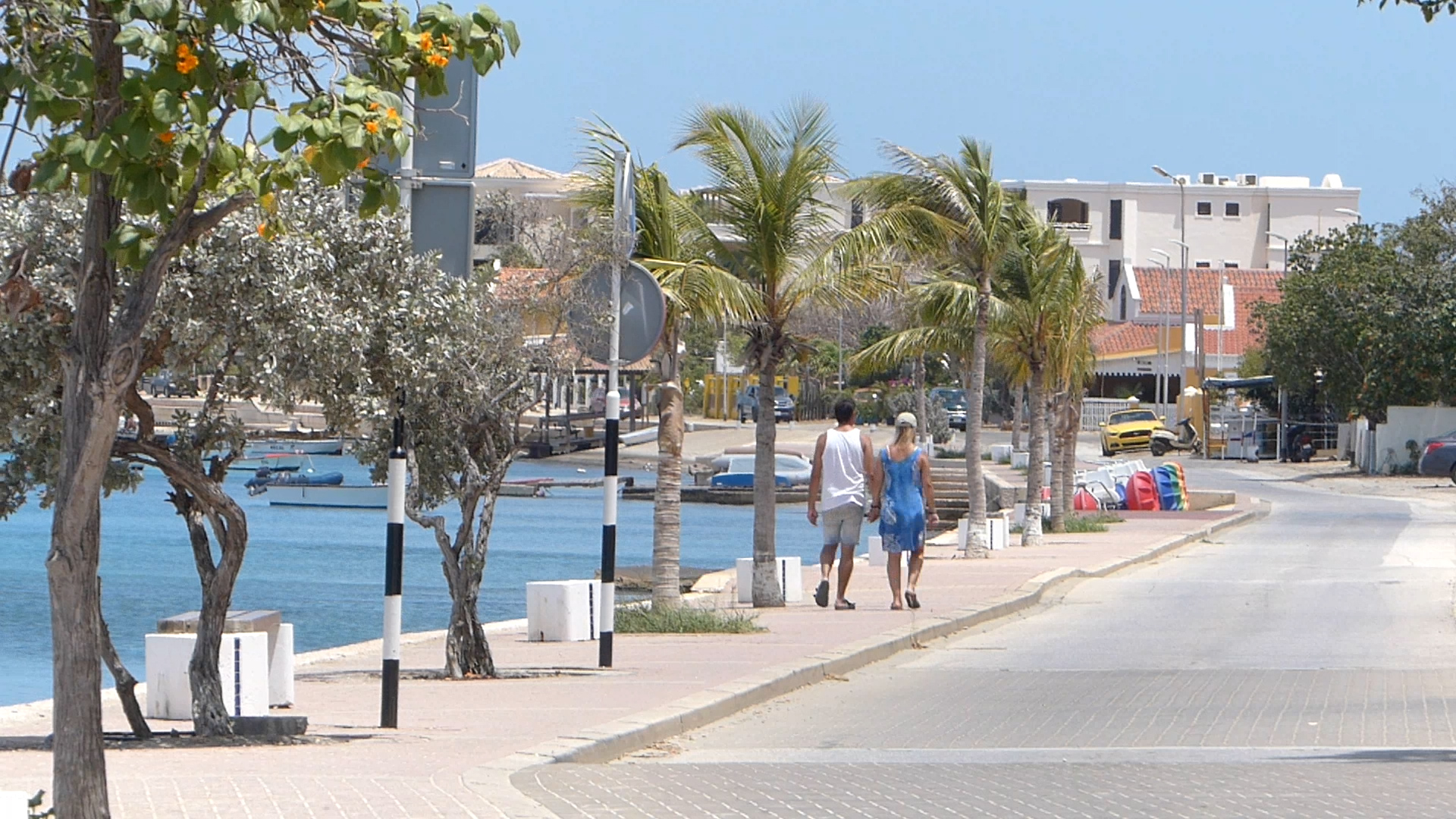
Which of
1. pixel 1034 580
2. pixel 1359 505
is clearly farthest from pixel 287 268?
pixel 1359 505

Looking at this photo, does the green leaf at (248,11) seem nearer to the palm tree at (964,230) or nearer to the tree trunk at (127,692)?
the tree trunk at (127,692)

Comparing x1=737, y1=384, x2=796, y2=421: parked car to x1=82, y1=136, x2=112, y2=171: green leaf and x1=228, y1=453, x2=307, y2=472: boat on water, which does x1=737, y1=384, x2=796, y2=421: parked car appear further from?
x1=82, y1=136, x2=112, y2=171: green leaf

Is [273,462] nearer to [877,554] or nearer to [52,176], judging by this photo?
[877,554]

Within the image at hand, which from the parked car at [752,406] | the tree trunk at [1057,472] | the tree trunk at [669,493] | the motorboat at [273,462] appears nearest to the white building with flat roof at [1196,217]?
the parked car at [752,406]

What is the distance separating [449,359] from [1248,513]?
3138 cm

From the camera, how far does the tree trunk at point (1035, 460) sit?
Result: 99.5 feet

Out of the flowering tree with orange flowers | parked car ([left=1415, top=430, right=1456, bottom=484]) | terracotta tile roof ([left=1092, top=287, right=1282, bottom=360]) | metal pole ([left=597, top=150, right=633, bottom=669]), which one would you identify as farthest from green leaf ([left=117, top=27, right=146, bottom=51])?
terracotta tile roof ([left=1092, top=287, right=1282, bottom=360])

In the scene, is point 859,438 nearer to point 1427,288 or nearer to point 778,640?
point 778,640

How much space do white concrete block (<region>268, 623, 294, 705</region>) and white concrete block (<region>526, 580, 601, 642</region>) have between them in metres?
4.98

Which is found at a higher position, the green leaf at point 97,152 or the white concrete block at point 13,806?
the green leaf at point 97,152

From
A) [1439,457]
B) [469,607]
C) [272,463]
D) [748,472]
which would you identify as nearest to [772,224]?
[469,607]

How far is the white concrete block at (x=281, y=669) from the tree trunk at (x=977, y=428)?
16.8m

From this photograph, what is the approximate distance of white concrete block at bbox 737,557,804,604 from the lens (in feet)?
62.7

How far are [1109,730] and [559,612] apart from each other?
699 centimetres
